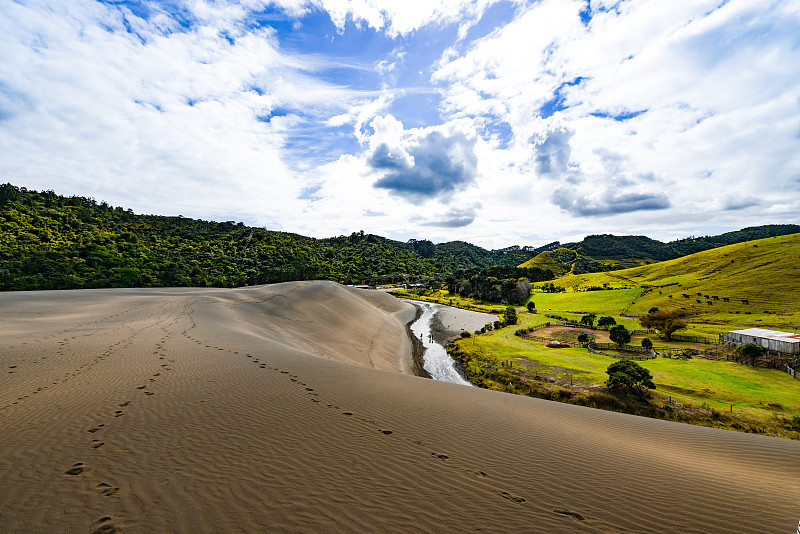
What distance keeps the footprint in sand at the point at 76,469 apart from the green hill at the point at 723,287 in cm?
6632

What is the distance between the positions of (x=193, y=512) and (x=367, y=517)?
2.19 m

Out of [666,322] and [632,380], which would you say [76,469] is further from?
[666,322]

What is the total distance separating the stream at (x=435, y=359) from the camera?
27531mm

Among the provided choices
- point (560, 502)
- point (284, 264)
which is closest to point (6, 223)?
point (284, 264)

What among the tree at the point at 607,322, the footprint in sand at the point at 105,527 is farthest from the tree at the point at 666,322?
the footprint in sand at the point at 105,527

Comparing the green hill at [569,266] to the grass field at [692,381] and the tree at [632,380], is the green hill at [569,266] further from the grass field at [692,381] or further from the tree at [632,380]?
the tree at [632,380]

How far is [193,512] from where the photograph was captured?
3.79 m

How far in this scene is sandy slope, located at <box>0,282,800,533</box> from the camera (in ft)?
13.0

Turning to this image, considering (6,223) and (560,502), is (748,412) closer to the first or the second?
(560,502)

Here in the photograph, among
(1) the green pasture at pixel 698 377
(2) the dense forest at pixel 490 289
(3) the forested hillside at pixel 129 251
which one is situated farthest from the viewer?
(2) the dense forest at pixel 490 289

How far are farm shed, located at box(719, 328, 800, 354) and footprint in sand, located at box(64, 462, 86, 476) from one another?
49.5 metres

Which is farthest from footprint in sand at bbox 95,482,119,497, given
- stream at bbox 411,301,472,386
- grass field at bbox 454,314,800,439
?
grass field at bbox 454,314,800,439

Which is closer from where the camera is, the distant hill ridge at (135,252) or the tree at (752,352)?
the tree at (752,352)

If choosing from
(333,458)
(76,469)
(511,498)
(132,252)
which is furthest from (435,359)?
(132,252)
